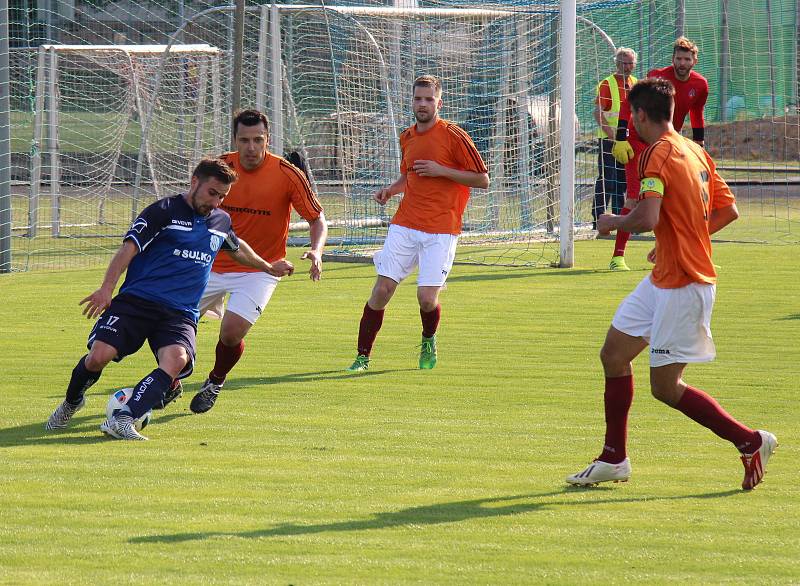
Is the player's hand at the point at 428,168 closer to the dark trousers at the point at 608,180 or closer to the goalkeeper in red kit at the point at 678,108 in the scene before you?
the goalkeeper in red kit at the point at 678,108

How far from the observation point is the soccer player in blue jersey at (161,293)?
692 cm

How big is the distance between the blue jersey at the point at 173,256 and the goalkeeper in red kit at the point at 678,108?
6.60m

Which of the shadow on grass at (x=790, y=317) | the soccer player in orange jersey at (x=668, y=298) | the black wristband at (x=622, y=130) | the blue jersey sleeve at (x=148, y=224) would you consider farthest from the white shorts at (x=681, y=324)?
the black wristband at (x=622, y=130)

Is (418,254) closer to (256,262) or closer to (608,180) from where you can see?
(256,262)

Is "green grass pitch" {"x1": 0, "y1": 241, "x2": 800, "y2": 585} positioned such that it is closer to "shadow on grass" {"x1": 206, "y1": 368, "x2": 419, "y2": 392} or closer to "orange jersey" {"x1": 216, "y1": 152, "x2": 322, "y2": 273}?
"shadow on grass" {"x1": 206, "y1": 368, "x2": 419, "y2": 392}

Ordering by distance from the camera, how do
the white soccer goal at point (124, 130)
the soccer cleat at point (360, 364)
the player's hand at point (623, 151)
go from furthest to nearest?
the white soccer goal at point (124, 130) < the player's hand at point (623, 151) < the soccer cleat at point (360, 364)

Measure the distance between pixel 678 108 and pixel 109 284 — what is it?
341 inches

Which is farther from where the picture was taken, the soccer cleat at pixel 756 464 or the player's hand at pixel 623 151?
the player's hand at pixel 623 151

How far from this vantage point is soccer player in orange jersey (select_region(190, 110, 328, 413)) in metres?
8.00

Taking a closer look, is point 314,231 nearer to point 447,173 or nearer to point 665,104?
point 447,173

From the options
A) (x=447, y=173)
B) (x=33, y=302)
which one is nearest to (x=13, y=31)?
(x=33, y=302)

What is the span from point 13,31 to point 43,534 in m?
15.9

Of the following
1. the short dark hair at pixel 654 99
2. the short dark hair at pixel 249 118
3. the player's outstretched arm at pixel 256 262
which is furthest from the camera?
the short dark hair at pixel 249 118

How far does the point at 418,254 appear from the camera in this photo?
936 cm
